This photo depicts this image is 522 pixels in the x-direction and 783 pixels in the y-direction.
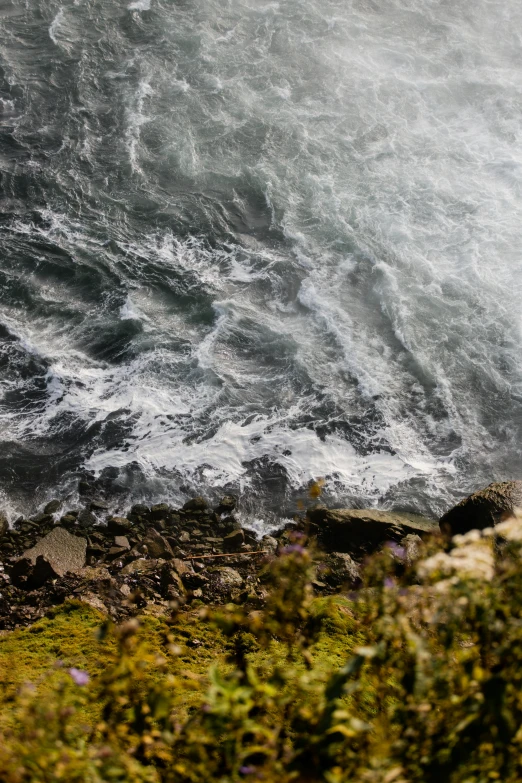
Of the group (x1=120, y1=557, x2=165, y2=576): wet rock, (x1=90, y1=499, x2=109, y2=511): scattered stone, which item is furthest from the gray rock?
(x1=120, y1=557, x2=165, y2=576): wet rock

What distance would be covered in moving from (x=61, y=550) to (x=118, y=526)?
964 millimetres

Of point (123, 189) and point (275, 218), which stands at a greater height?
point (275, 218)

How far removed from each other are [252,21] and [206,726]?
2639cm

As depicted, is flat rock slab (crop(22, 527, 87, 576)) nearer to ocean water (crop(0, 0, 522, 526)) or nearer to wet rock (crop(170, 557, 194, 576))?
Result: ocean water (crop(0, 0, 522, 526))

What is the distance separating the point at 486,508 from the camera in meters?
9.98

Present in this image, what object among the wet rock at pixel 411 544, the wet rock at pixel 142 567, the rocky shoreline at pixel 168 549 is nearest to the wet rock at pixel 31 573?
the rocky shoreline at pixel 168 549

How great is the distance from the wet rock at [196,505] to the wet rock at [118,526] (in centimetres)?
100

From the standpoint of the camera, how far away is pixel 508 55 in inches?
982

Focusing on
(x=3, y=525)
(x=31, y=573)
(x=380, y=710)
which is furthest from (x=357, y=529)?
(x=380, y=710)

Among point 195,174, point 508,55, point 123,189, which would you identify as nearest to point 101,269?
point 123,189

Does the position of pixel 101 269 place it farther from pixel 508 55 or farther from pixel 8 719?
pixel 508 55

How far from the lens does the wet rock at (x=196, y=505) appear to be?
10891 mm

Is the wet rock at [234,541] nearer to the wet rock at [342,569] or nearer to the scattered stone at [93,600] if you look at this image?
the wet rock at [342,569]

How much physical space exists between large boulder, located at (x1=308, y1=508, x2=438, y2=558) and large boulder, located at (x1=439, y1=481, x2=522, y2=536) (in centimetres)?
39
